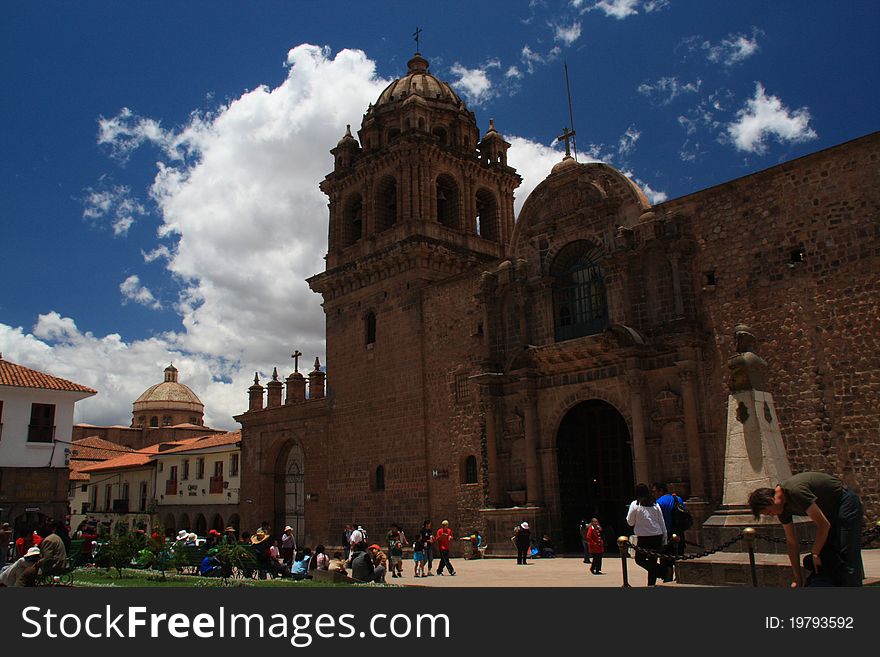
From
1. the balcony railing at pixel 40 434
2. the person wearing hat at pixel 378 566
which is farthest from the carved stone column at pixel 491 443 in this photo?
the balcony railing at pixel 40 434

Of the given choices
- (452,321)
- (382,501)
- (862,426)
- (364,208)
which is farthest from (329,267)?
(862,426)

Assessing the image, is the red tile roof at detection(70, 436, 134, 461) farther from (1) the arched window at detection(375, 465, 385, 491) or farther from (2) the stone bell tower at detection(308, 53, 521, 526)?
(1) the arched window at detection(375, 465, 385, 491)

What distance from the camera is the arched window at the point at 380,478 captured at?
2423 cm

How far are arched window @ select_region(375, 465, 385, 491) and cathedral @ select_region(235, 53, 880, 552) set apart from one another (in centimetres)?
8

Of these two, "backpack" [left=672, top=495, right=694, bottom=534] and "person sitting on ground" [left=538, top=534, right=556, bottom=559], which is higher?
"backpack" [left=672, top=495, right=694, bottom=534]

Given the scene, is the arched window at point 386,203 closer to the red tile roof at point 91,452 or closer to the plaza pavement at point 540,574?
the plaza pavement at point 540,574

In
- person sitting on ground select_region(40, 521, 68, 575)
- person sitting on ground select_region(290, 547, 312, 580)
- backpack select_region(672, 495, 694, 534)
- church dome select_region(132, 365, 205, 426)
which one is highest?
church dome select_region(132, 365, 205, 426)

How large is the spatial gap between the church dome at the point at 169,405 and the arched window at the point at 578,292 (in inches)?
2105

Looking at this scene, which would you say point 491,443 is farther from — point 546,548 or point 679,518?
point 679,518

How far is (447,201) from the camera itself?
2742 cm

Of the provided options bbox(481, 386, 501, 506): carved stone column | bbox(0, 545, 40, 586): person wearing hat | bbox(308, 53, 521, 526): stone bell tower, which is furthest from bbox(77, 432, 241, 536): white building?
bbox(0, 545, 40, 586): person wearing hat

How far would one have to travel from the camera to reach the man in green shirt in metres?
5.24

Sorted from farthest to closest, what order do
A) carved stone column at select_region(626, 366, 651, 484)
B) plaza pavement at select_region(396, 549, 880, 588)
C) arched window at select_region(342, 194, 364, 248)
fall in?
arched window at select_region(342, 194, 364, 248) → carved stone column at select_region(626, 366, 651, 484) → plaza pavement at select_region(396, 549, 880, 588)
